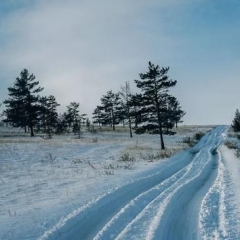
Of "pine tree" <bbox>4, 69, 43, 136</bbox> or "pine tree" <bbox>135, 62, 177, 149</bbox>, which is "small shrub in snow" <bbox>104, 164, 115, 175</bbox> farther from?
"pine tree" <bbox>4, 69, 43, 136</bbox>

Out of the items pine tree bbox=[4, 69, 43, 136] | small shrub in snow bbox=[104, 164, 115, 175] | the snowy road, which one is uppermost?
pine tree bbox=[4, 69, 43, 136]

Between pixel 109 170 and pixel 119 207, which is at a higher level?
pixel 109 170

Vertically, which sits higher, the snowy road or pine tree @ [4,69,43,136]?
pine tree @ [4,69,43,136]

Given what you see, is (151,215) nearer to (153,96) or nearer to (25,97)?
(153,96)

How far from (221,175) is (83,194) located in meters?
6.64

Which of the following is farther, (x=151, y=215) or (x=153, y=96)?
(x=153, y=96)

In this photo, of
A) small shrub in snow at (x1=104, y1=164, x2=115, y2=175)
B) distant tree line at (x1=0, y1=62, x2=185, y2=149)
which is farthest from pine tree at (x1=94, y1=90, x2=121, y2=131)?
small shrub in snow at (x1=104, y1=164, x2=115, y2=175)

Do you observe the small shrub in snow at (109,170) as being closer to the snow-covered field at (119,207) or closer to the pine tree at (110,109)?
the snow-covered field at (119,207)

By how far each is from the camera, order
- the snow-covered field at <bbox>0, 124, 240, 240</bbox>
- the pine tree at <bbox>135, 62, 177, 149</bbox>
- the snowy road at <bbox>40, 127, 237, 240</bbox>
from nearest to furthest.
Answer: the snowy road at <bbox>40, 127, 237, 240</bbox>, the snow-covered field at <bbox>0, 124, 240, 240</bbox>, the pine tree at <bbox>135, 62, 177, 149</bbox>

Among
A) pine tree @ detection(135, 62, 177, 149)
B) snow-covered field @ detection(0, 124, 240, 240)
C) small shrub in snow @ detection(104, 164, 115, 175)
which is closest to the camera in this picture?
snow-covered field @ detection(0, 124, 240, 240)

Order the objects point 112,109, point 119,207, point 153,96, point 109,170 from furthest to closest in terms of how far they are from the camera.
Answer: point 112,109, point 153,96, point 109,170, point 119,207

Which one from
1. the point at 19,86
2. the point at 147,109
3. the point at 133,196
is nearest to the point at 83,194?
the point at 133,196

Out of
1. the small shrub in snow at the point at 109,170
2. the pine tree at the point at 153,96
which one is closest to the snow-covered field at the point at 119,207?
the small shrub in snow at the point at 109,170

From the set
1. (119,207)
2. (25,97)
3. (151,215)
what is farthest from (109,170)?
(25,97)
